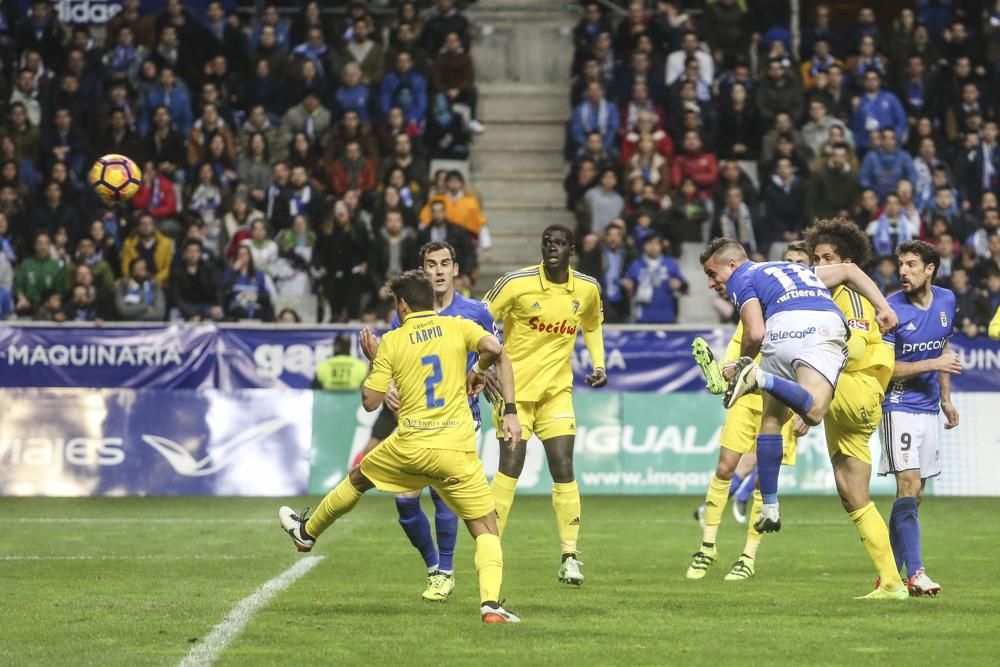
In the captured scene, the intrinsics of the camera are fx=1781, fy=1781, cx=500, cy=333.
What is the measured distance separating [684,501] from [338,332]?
17.0ft

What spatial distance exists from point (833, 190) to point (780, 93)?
2.33m

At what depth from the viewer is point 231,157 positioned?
25.8 metres

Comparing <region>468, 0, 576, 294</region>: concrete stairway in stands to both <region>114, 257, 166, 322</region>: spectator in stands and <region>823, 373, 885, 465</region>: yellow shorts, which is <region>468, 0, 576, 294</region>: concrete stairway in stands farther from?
<region>823, 373, 885, 465</region>: yellow shorts

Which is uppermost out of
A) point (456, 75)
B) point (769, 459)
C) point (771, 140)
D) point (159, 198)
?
point (456, 75)

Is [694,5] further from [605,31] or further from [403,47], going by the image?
[403,47]

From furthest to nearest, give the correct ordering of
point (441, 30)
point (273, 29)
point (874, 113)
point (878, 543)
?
point (441, 30), point (273, 29), point (874, 113), point (878, 543)

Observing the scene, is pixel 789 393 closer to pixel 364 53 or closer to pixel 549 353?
pixel 549 353

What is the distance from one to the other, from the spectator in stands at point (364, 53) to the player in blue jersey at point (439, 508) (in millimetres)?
15753

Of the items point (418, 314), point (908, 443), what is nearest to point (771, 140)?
point (908, 443)

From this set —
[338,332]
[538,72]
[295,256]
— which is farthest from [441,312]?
[538,72]

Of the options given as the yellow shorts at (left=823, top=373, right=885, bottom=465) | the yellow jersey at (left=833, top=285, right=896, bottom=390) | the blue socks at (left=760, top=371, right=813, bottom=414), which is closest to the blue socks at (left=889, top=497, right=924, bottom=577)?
the yellow shorts at (left=823, top=373, right=885, bottom=465)

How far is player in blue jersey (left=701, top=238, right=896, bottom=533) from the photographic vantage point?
10.6m

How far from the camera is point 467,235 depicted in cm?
2430

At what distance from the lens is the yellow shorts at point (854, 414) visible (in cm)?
1109
